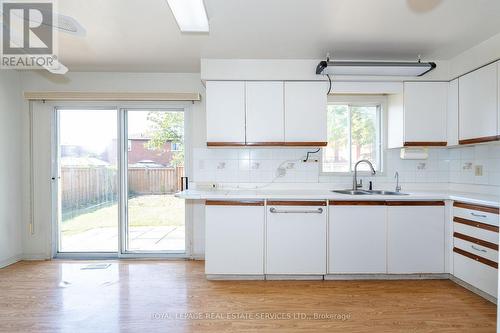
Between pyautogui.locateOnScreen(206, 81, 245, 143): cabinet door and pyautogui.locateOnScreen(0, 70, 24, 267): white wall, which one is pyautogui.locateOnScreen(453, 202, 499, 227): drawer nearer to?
pyautogui.locateOnScreen(206, 81, 245, 143): cabinet door

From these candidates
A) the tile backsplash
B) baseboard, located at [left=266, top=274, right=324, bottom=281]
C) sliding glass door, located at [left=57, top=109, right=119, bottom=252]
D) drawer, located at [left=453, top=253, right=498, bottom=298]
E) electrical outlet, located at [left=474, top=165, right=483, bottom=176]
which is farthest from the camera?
sliding glass door, located at [left=57, top=109, right=119, bottom=252]

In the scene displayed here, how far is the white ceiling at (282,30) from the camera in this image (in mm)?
1998

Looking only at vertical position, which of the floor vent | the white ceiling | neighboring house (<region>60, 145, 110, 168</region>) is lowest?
the floor vent

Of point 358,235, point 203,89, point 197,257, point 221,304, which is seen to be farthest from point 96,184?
point 358,235

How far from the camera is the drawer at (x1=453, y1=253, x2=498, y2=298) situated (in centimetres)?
229

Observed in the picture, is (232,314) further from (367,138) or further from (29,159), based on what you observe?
(29,159)

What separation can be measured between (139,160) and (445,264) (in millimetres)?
3766

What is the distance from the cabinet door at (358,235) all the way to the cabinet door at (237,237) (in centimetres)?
75

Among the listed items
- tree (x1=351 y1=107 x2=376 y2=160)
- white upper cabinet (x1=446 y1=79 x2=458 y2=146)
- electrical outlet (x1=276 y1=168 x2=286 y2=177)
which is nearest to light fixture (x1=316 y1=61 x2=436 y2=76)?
white upper cabinet (x1=446 y1=79 x2=458 y2=146)

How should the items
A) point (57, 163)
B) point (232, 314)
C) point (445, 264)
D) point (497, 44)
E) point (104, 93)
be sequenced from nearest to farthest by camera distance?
point (232, 314) < point (497, 44) < point (445, 264) < point (104, 93) < point (57, 163)

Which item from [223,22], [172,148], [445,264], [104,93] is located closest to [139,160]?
[172,148]

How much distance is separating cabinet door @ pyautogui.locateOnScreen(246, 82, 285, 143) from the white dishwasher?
0.77 meters

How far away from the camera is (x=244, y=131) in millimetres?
2975

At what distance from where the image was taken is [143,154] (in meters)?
3.56
